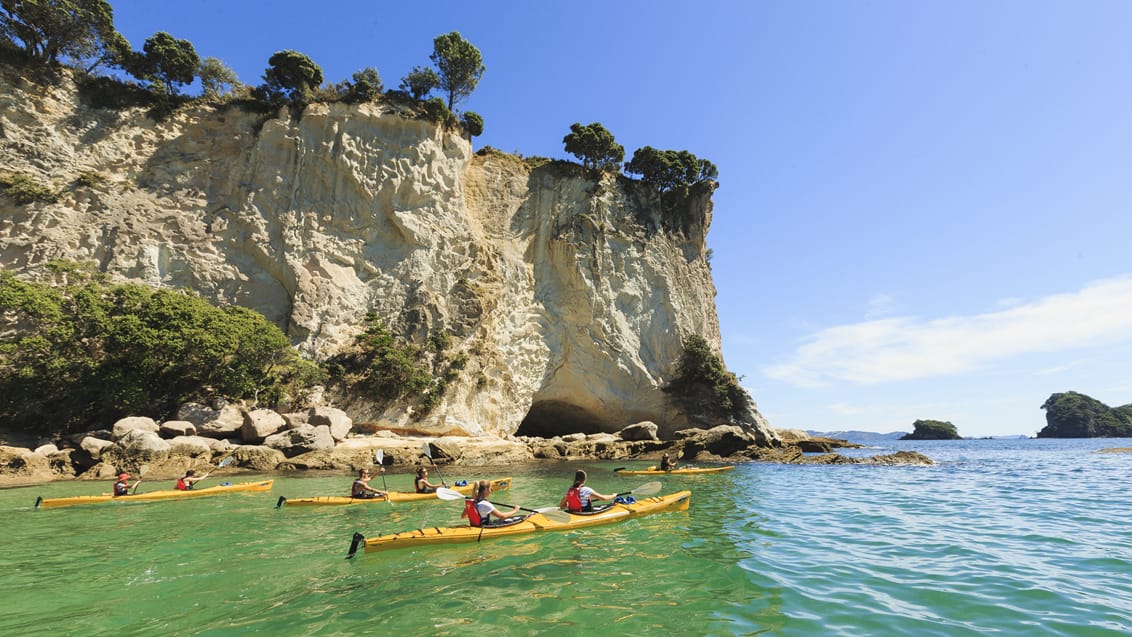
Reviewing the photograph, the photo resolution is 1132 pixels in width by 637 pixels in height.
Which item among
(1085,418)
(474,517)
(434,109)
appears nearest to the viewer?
(474,517)

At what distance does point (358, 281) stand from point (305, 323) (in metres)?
4.04

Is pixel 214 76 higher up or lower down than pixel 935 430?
higher up

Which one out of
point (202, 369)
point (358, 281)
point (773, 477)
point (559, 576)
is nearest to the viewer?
point (559, 576)

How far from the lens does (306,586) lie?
6461mm

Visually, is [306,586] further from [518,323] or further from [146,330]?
[518,323]

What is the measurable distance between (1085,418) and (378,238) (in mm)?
104942

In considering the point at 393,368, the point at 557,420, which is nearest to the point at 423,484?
the point at 393,368

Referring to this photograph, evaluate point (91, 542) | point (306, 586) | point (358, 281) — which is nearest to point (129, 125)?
point (358, 281)

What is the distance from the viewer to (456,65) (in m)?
34.6

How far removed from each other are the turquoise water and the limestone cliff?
17.2m

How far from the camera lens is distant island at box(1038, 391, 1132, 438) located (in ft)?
250

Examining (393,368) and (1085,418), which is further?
(1085,418)

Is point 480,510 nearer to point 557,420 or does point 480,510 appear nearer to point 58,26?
point 557,420

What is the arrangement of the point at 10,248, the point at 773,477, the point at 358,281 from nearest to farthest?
the point at 773,477
the point at 10,248
the point at 358,281
